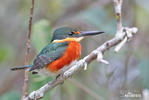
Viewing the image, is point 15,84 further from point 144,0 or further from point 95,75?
point 144,0

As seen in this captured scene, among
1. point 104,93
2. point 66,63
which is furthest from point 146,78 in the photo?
point 66,63

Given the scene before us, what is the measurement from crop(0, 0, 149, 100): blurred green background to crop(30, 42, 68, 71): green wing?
33.0 inches

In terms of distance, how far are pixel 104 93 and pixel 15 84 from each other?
4.19 feet

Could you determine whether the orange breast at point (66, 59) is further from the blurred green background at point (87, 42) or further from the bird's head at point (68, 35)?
the blurred green background at point (87, 42)

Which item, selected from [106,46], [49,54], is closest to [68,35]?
[49,54]

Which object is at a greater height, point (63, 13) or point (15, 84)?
point (63, 13)

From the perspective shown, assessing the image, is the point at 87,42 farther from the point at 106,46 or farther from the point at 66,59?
the point at 106,46

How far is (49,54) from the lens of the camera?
2.94 metres

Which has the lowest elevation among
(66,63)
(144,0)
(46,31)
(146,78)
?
(146,78)

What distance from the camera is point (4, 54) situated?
4.08m

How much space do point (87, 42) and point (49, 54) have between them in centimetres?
169

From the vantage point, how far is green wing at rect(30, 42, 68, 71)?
9.33ft

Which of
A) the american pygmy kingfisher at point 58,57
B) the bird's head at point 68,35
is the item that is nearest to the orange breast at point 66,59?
the american pygmy kingfisher at point 58,57

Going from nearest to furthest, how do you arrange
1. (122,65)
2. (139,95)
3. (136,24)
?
(139,95)
(136,24)
(122,65)
